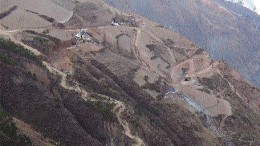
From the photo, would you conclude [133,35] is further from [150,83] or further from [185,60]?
[150,83]

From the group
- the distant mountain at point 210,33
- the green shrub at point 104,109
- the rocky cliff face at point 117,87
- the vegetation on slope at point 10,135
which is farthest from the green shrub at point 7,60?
the distant mountain at point 210,33

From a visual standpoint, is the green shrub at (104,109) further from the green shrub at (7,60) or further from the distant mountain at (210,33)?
the distant mountain at (210,33)

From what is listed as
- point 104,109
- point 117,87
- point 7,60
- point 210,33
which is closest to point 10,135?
point 7,60

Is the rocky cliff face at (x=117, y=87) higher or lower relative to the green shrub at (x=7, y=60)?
lower

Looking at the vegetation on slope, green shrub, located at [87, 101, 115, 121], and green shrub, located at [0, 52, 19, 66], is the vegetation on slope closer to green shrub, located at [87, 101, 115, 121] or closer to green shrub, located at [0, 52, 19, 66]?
green shrub, located at [0, 52, 19, 66]

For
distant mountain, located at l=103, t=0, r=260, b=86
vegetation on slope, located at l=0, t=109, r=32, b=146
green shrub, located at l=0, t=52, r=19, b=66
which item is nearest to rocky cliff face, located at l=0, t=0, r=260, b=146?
green shrub, located at l=0, t=52, r=19, b=66

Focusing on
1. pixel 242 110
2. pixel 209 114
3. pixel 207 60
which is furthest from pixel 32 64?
pixel 207 60

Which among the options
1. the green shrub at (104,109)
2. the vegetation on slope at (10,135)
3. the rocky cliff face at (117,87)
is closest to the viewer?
the vegetation on slope at (10,135)

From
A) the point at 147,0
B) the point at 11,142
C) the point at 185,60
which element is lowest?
the point at 147,0
